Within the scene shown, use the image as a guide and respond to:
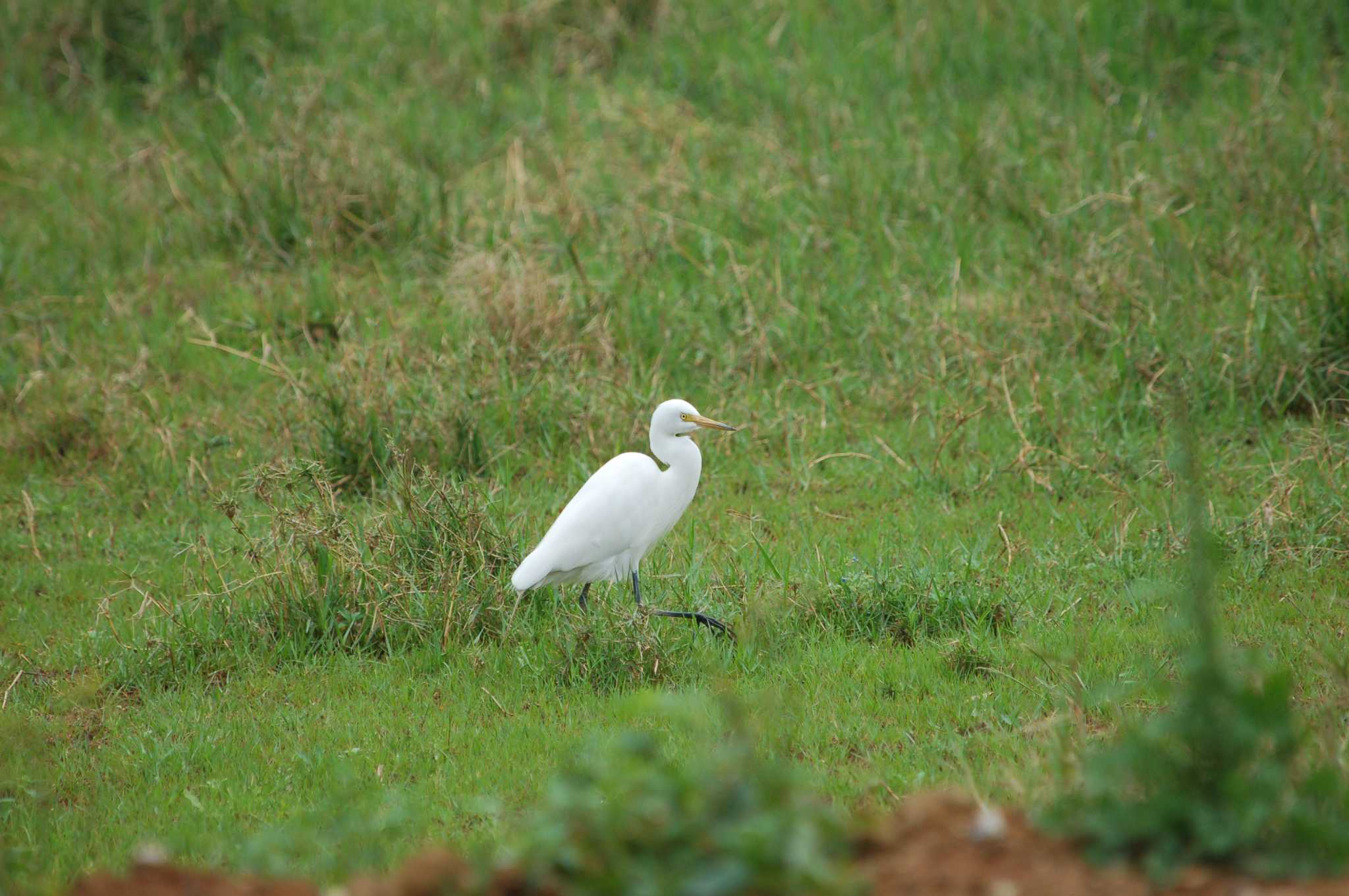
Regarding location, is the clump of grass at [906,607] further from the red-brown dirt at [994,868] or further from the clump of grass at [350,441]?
the clump of grass at [350,441]

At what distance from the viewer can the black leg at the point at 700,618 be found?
447cm

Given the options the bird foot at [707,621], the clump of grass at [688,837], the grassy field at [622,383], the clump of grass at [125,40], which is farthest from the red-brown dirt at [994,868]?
the clump of grass at [125,40]

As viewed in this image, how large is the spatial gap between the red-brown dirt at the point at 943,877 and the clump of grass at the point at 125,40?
908 centimetres

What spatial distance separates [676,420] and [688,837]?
2759 mm

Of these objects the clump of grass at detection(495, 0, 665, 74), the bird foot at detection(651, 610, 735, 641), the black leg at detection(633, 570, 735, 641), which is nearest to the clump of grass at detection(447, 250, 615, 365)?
the black leg at detection(633, 570, 735, 641)

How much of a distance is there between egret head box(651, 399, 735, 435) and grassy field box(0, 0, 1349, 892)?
554mm

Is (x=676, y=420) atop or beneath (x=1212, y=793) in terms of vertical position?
beneath

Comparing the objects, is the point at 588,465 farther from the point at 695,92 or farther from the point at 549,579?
the point at 695,92

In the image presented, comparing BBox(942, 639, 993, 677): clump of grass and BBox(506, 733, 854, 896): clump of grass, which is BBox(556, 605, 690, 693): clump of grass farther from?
BBox(506, 733, 854, 896): clump of grass

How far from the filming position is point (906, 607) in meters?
4.60

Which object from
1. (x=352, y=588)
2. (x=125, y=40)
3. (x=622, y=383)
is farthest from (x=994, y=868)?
(x=125, y=40)

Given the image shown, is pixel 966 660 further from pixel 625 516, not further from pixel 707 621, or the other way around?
pixel 625 516

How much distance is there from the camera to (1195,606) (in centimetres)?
227

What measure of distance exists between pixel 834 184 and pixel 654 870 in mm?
6951
